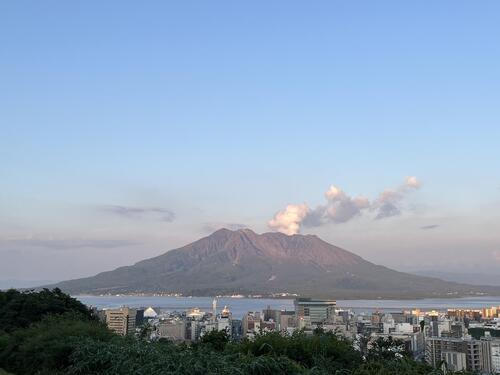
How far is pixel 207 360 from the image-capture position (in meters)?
6.62

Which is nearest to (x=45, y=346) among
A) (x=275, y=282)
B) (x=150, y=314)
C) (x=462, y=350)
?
(x=462, y=350)

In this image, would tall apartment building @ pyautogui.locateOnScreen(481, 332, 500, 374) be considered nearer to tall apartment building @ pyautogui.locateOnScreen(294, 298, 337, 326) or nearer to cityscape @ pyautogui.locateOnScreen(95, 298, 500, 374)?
cityscape @ pyautogui.locateOnScreen(95, 298, 500, 374)

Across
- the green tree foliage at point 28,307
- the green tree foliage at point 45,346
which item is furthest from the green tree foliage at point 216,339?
the green tree foliage at point 28,307

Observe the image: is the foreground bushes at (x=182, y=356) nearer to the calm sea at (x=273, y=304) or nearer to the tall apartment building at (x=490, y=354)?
the tall apartment building at (x=490, y=354)

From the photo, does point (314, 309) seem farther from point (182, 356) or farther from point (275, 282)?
point (275, 282)

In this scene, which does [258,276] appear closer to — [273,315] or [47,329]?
[273,315]

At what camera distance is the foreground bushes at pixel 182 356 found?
641cm

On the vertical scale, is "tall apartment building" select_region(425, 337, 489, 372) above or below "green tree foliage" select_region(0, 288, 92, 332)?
below

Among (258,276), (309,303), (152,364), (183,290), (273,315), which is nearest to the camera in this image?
(152,364)

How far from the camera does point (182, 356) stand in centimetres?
693

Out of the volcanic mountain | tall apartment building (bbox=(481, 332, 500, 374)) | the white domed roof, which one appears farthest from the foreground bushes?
the volcanic mountain

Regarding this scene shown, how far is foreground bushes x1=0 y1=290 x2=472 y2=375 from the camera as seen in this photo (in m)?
6.41

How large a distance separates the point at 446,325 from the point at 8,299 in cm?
3277

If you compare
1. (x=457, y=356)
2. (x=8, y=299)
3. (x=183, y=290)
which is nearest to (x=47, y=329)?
(x=8, y=299)
